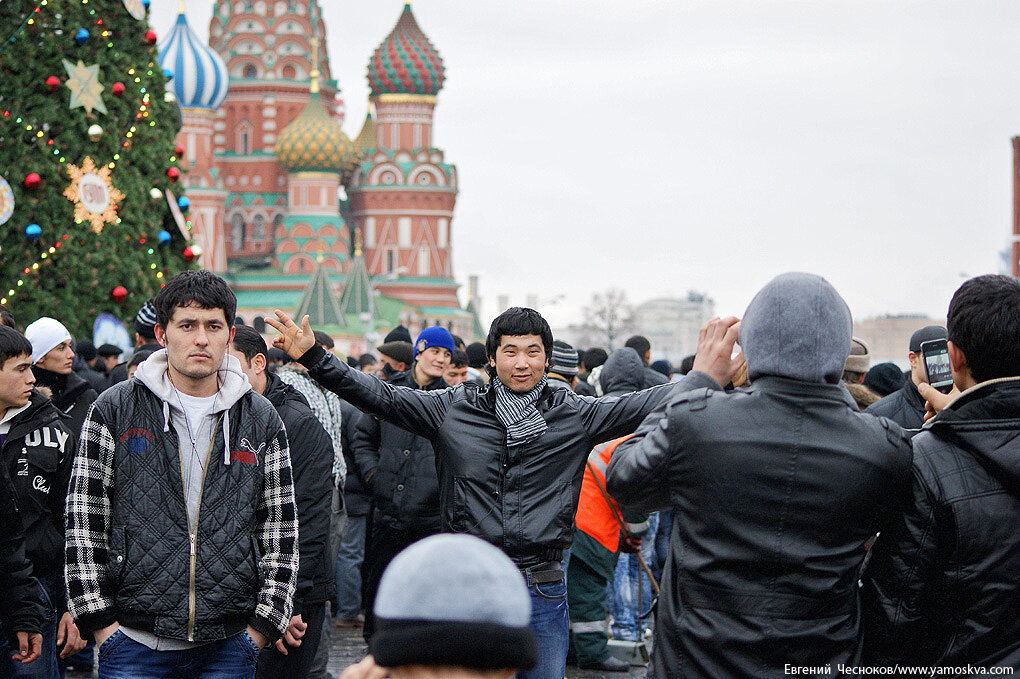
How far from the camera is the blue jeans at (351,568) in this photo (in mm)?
9586

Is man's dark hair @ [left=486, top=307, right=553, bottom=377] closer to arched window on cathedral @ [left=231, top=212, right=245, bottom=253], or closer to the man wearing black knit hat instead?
the man wearing black knit hat

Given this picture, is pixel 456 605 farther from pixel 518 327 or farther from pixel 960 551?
pixel 518 327

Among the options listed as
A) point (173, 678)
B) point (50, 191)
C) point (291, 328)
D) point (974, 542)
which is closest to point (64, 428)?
point (291, 328)

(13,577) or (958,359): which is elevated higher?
(958,359)

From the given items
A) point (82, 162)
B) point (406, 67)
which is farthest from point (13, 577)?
point (406, 67)

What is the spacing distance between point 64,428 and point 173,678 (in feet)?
5.61

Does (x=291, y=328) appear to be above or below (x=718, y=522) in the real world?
above

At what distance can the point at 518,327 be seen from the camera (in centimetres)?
488

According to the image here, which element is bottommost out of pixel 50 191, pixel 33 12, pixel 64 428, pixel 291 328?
pixel 64 428

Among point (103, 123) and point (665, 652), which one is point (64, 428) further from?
point (103, 123)

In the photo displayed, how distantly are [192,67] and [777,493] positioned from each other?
1849 inches

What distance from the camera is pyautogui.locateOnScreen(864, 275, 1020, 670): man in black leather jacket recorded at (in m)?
3.04

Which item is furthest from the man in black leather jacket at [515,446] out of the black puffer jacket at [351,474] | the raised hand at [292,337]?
the black puffer jacket at [351,474]

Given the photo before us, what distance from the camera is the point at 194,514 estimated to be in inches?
153
